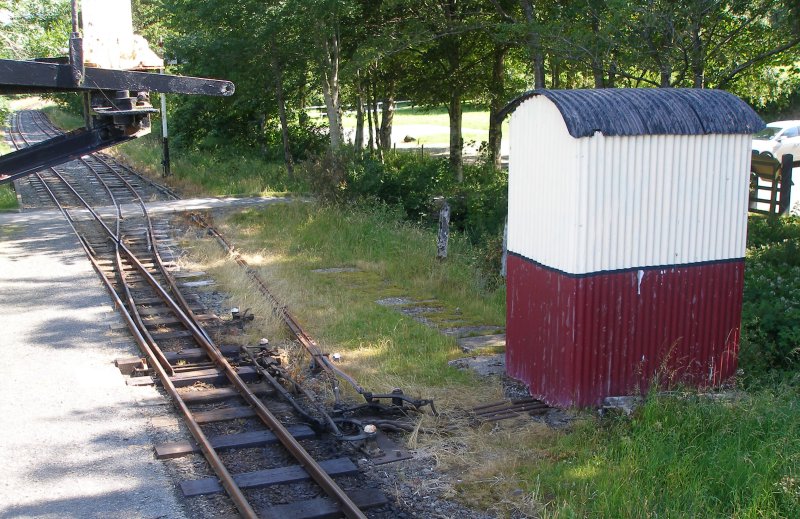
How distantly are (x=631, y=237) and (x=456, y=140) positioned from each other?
61.8 feet

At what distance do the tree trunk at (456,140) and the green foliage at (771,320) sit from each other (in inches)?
585

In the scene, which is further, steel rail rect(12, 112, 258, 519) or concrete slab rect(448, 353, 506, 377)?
concrete slab rect(448, 353, 506, 377)

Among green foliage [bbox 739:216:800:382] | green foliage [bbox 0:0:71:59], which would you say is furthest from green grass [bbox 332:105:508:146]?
green foliage [bbox 739:216:800:382]

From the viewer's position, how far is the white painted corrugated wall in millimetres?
7535

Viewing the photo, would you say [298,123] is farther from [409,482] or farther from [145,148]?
[409,482]

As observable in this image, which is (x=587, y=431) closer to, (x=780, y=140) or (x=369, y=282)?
(x=369, y=282)

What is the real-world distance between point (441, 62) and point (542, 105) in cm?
1927

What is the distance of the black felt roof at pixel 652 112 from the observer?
7.46m

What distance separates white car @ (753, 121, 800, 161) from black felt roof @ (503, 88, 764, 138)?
59.0 feet

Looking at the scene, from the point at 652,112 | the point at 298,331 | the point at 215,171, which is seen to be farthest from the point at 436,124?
the point at 652,112

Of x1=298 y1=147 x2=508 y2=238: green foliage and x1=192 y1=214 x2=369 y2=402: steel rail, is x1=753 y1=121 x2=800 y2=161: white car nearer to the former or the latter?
x1=298 y1=147 x2=508 y2=238: green foliage

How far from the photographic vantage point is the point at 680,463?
20.3 ft

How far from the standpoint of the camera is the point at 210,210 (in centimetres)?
2016

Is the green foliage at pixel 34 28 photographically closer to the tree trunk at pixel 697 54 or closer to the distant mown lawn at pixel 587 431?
the distant mown lawn at pixel 587 431
